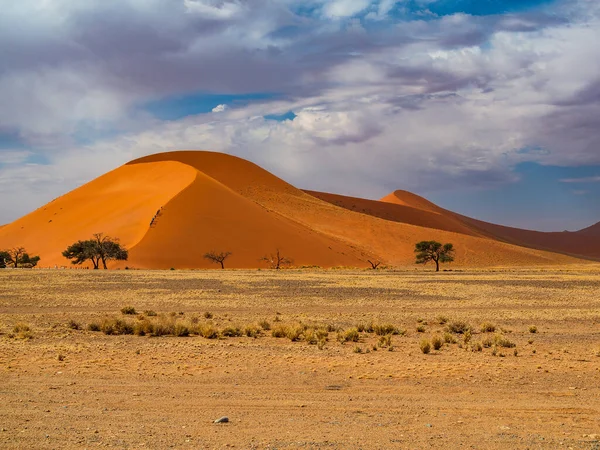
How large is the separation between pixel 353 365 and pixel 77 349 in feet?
20.6

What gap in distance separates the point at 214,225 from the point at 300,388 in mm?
72352

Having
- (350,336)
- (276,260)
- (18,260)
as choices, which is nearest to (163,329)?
(350,336)

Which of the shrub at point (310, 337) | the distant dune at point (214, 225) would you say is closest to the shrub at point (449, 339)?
the shrub at point (310, 337)

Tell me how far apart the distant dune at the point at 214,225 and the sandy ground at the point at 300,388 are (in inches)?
2097

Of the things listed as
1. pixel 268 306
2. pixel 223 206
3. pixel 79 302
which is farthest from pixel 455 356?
pixel 223 206

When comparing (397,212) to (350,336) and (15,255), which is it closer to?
(15,255)

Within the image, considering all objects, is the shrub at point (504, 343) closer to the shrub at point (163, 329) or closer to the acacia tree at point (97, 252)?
the shrub at point (163, 329)

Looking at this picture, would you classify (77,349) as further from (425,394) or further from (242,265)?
(242,265)

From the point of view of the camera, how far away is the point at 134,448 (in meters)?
7.47

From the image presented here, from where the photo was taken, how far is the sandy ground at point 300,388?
8117mm

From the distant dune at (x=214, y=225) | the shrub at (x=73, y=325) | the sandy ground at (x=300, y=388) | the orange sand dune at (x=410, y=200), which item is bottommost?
the sandy ground at (x=300, y=388)

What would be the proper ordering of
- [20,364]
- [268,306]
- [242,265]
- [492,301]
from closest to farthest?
[20,364], [268,306], [492,301], [242,265]

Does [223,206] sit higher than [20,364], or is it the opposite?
[223,206]

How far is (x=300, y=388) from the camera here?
11195mm
